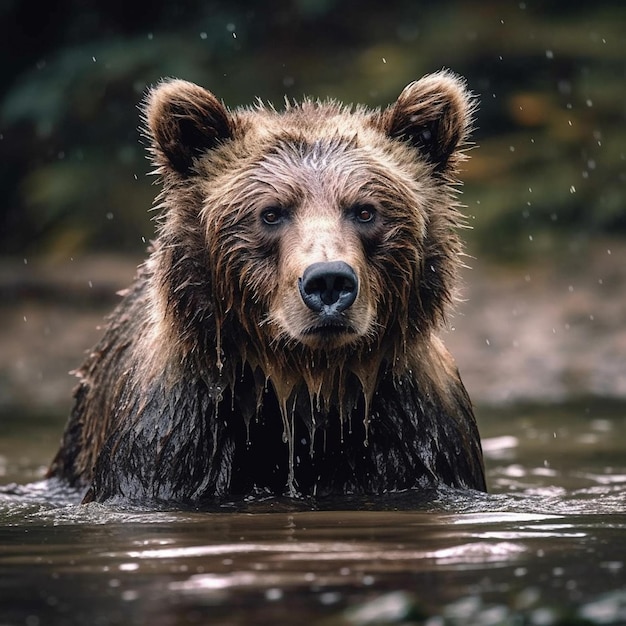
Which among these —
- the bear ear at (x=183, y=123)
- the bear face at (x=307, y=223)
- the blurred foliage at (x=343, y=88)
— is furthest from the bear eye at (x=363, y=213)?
the blurred foliage at (x=343, y=88)

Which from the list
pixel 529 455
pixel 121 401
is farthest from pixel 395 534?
pixel 529 455

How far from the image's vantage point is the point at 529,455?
9.03 m

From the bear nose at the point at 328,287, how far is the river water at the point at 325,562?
822 mm

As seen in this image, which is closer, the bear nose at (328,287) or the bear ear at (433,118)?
the bear nose at (328,287)

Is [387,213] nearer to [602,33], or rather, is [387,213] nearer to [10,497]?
[10,497]

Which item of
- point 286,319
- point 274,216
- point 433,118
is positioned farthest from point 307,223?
point 433,118

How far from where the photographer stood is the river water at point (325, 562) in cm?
344

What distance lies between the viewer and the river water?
3.44 meters

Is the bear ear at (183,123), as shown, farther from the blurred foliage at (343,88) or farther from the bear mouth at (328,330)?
the blurred foliage at (343,88)

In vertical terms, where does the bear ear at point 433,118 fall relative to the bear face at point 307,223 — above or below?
above

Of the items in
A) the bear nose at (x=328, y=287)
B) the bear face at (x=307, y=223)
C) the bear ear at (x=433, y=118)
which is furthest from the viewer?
the bear ear at (x=433, y=118)

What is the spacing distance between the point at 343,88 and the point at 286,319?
32.6ft

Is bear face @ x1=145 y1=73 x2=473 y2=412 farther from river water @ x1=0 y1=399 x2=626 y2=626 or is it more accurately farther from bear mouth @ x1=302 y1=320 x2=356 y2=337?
river water @ x1=0 y1=399 x2=626 y2=626

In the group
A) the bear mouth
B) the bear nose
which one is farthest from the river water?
the bear nose
